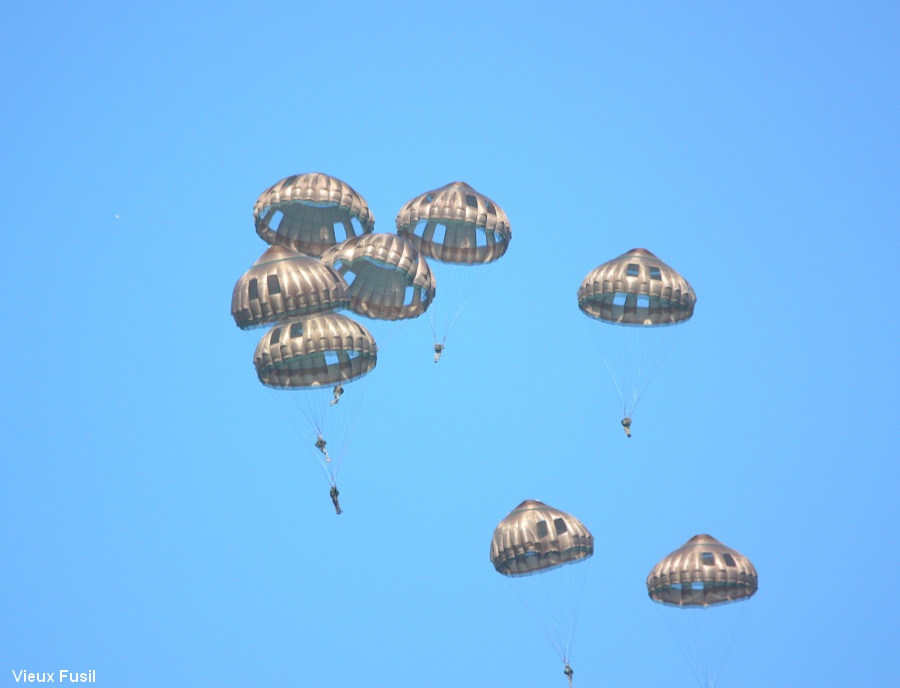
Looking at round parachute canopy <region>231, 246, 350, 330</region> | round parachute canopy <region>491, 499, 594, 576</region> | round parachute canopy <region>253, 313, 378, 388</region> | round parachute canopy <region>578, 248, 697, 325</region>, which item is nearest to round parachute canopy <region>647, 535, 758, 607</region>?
round parachute canopy <region>491, 499, 594, 576</region>

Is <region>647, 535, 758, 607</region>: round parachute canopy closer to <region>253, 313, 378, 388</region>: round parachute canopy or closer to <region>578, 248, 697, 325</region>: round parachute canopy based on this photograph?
<region>578, 248, 697, 325</region>: round parachute canopy

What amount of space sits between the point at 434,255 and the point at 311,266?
10352 millimetres

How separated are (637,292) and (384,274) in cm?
1109

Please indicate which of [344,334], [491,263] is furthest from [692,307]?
[344,334]

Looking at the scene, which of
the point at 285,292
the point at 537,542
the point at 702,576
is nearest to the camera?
the point at 285,292

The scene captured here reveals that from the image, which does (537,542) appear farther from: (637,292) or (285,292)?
(285,292)

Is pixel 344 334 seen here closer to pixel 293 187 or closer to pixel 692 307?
pixel 293 187

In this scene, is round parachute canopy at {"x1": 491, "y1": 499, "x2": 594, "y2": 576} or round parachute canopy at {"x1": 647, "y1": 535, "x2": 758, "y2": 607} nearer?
round parachute canopy at {"x1": 491, "y1": 499, "x2": 594, "y2": 576}

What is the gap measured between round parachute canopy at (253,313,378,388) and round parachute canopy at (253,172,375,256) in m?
6.72

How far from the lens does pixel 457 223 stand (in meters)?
77.9

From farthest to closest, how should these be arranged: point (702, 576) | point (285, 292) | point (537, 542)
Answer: point (702, 576), point (537, 542), point (285, 292)

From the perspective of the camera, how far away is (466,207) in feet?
255

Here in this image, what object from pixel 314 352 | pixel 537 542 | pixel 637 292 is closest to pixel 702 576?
pixel 537 542

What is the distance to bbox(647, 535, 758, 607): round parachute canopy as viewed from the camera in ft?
254
